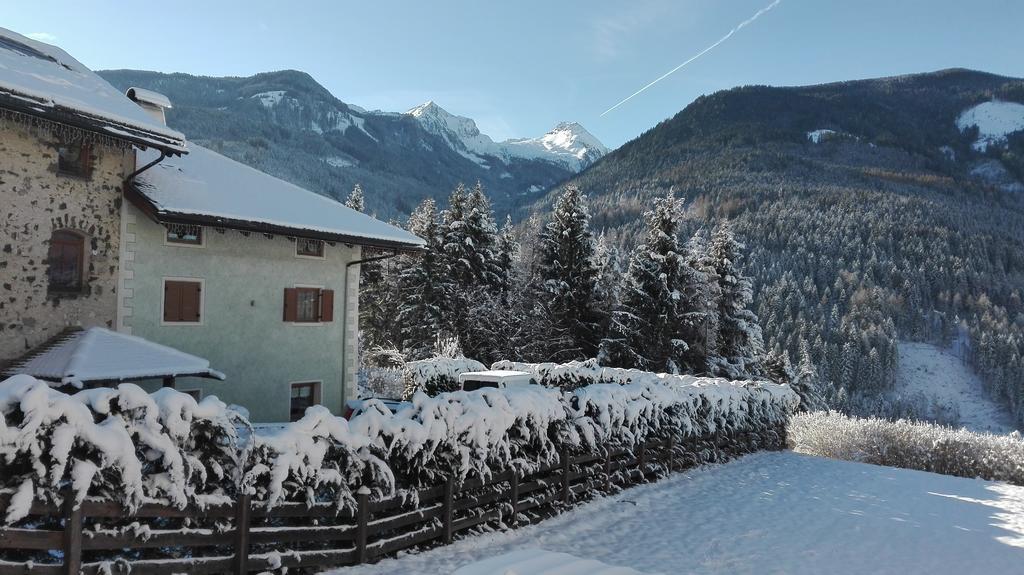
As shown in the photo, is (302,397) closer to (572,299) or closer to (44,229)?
(44,229)

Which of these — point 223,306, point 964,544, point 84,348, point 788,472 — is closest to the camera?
point 964,544

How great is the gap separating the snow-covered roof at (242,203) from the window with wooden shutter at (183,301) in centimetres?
180

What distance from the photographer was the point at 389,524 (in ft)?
25.7

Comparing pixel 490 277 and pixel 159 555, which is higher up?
pixel 490 277

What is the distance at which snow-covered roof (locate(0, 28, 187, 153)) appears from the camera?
11.4m

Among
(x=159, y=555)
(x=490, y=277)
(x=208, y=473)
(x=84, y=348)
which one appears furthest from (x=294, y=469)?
(x=490, y=277)

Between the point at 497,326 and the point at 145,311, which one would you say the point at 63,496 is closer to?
the point at 145,311

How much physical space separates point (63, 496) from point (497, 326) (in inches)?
1376

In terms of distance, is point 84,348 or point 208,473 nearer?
point 208,473

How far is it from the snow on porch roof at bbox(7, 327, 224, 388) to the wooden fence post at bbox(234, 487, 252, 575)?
701 centimetres

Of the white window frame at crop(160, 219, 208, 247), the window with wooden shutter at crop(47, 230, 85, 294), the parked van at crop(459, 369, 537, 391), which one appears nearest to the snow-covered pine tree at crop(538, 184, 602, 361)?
the parked van at crop(459, 369, 537, 391)

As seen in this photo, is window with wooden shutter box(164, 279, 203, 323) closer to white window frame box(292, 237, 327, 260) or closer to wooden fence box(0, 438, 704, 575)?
white window frame box(292, 237, 327, 260)

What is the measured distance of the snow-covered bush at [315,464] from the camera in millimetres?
6695

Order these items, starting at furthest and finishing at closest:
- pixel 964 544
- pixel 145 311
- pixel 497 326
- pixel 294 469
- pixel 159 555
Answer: pixel 497 326, pixel 145 311, pixel 964 544, pixel 294 469, pixel 159 555
